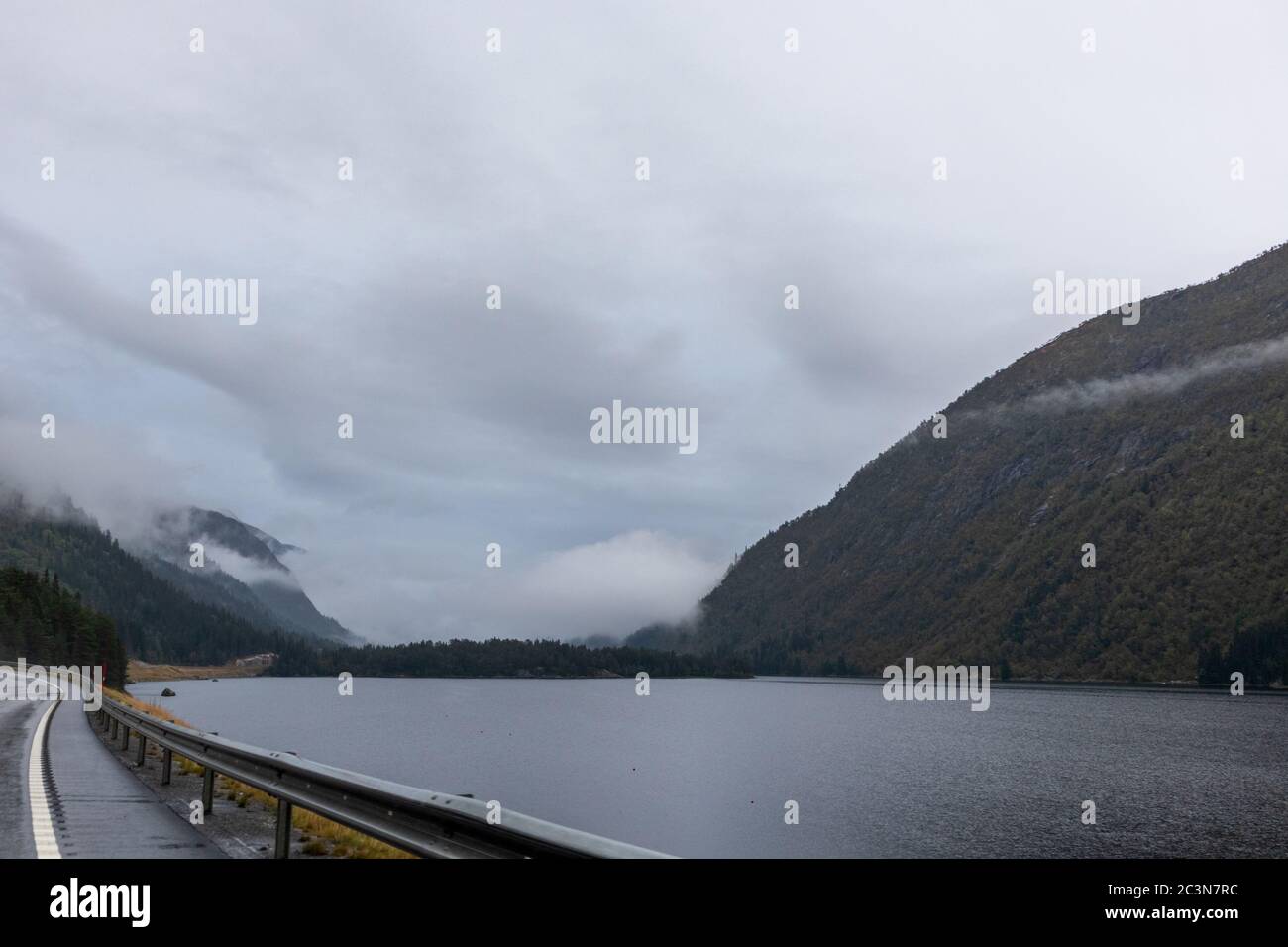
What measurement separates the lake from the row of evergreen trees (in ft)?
49.3

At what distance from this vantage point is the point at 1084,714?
5374 inches

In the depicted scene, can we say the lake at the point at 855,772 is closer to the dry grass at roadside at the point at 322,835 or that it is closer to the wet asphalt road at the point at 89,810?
the wet asphalt road at the point at 89,810

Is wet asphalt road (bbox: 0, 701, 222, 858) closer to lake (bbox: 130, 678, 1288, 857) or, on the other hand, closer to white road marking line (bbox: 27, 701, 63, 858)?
white road marking line (bbox: 27, 701, 63, 858)

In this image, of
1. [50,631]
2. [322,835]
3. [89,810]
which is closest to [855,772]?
[322,835]

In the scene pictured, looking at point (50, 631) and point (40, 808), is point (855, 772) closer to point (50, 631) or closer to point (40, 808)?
point (40, 808)

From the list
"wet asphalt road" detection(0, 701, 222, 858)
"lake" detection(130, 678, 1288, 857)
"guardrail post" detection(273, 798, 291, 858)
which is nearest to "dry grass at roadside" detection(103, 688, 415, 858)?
"guardrail post" detection(273, 798, 291, 858)

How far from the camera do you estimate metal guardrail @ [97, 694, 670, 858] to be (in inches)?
287

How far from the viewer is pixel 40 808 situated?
1476cm

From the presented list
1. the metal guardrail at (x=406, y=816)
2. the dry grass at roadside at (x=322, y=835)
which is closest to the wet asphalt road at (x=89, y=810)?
the metal guardrail at (x=406, y=816)

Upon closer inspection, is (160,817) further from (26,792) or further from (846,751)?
(846,751)

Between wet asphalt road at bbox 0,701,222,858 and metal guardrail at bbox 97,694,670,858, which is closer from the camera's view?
metal guardrail at bbox 97,694,670,858
